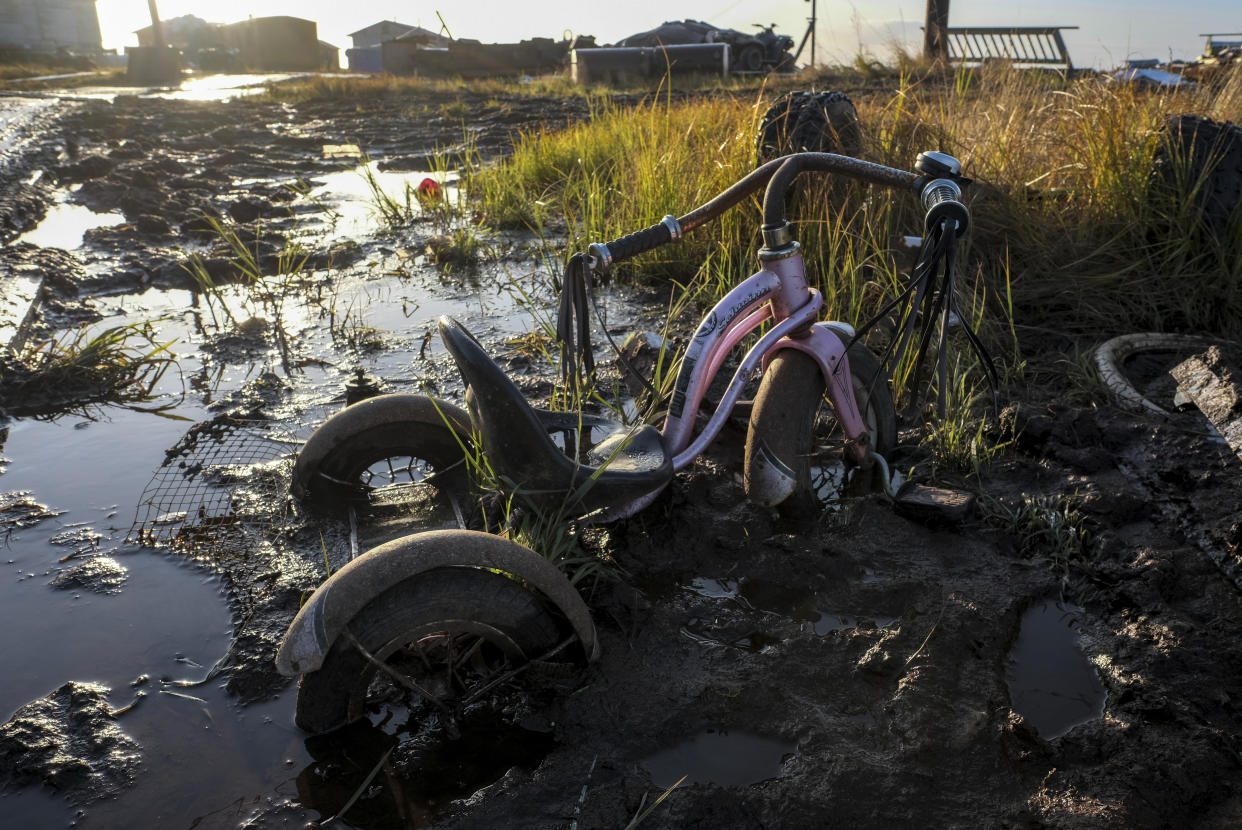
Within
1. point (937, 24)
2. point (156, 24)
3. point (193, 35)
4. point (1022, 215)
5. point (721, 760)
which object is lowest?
point (721, 760)

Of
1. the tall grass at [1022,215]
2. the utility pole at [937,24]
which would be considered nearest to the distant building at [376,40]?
the utility pole at [937,24]

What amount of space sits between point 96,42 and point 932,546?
62.2 metres

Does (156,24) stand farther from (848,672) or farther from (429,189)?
(848,672)

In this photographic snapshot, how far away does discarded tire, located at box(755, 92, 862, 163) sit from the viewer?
15.6 ft

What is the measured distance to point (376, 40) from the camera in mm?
56500

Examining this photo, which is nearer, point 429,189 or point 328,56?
point 429,189

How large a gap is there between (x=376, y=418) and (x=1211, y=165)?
14.2ft

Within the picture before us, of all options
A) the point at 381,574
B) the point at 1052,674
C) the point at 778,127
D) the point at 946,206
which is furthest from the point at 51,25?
the point at 1052,674

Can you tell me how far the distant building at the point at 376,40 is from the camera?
101 feet

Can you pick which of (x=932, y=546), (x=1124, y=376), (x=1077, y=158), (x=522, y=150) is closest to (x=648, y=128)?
(x=522, y=150)

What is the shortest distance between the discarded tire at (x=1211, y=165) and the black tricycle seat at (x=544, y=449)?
355 cm

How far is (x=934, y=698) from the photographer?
2014 mm

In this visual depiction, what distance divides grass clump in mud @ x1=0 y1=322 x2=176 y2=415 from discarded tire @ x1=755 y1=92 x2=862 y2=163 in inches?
136

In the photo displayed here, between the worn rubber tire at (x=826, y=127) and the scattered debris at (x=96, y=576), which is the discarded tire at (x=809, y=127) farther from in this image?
the scattered debris at (x=96, y=576)
